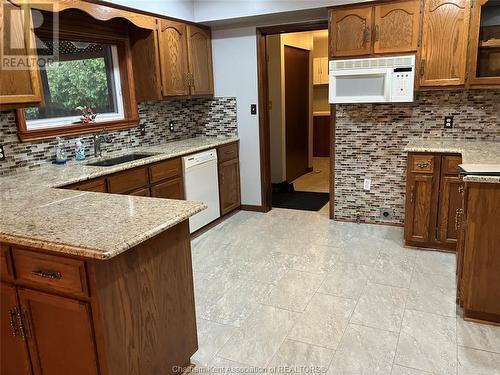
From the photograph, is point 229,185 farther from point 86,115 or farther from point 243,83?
point 86,115

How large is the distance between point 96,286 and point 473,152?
9.07ft

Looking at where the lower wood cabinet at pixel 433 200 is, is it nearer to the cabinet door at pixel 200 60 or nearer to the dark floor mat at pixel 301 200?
the dark floor mat at pixel 301 200

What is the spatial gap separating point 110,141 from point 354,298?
2469 millimetres

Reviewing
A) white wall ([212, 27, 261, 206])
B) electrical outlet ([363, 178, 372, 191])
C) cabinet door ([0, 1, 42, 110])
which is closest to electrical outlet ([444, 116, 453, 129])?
electrical outlet ([363, 178, 372, 191])

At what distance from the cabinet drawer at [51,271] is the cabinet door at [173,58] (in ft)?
8.38

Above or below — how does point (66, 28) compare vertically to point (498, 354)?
above

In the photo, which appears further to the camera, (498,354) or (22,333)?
(498,354)

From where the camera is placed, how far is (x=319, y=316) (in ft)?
8.14

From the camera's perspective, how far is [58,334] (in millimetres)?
1591

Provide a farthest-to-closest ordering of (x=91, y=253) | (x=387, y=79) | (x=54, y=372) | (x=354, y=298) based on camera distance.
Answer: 1. (x=387, y=79)
2. (x=354, y=298)
3. (x=54, y=372)
4. (x=91, y=253)

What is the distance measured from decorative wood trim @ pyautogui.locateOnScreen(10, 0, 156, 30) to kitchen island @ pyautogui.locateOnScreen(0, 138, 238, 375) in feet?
4.39

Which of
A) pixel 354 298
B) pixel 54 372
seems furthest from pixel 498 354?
pixel 54 372

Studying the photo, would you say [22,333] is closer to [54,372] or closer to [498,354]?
[54,372]

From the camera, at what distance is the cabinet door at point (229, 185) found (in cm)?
430
